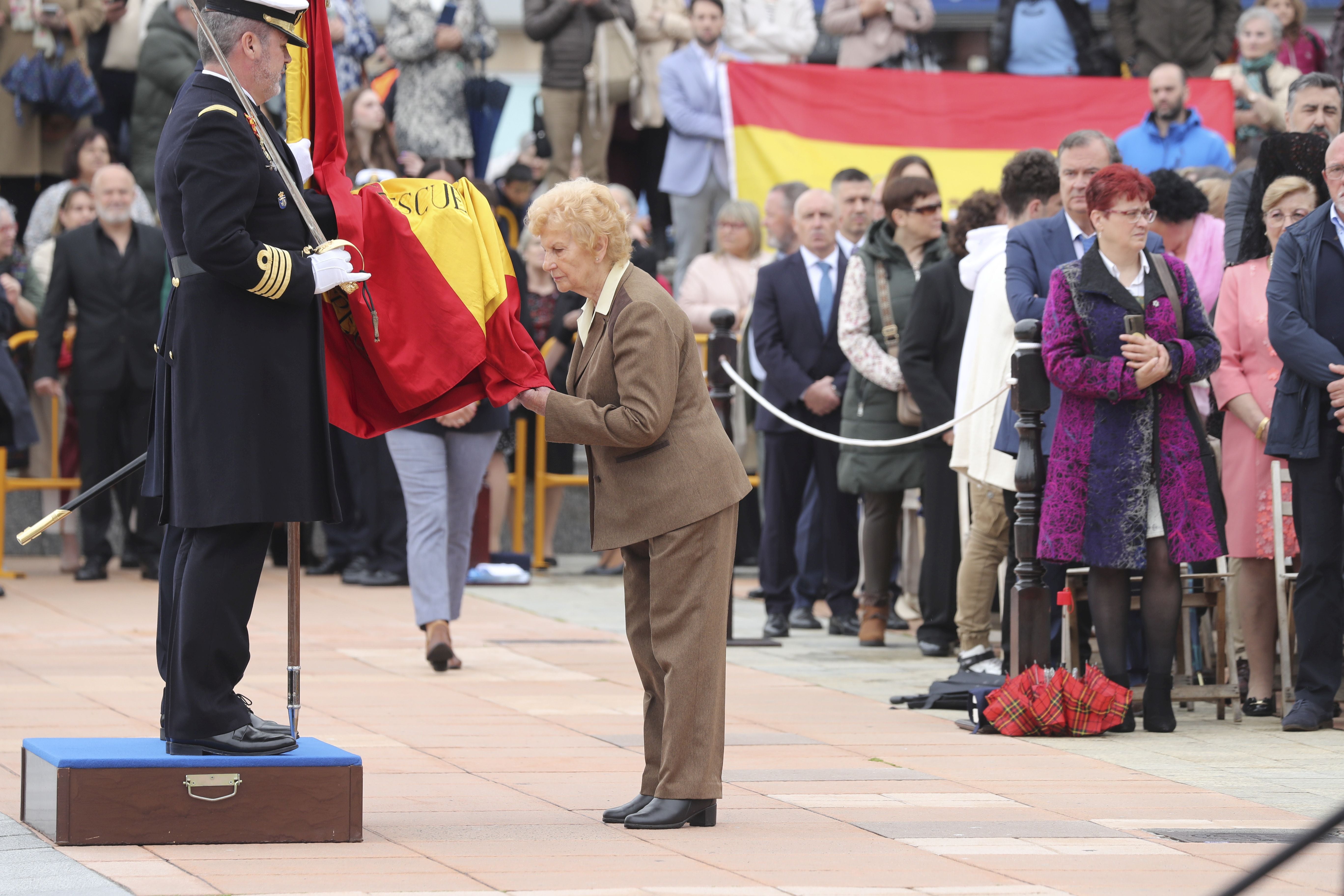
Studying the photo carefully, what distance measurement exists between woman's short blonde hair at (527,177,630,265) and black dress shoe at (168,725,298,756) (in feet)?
5.15

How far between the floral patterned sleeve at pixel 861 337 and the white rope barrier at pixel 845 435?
32 centimetres

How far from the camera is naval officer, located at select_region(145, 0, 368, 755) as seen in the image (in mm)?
5199

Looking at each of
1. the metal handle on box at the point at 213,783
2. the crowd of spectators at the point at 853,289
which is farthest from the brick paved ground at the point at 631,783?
the crowd of spectators at the point at 853,289

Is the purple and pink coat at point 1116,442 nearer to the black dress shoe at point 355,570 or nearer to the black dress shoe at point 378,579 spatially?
the black dress shoe at point 378,579

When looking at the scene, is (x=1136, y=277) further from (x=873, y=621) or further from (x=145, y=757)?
(x=145, y=757)

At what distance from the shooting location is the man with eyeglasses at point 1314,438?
24.2 ft

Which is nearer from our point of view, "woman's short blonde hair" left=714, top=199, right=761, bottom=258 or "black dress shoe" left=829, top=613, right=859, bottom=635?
"black dress shoe" left=829, top=613, right=859, bottom=635

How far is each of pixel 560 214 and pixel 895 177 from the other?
4.81 metres

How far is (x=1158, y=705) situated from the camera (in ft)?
24.4

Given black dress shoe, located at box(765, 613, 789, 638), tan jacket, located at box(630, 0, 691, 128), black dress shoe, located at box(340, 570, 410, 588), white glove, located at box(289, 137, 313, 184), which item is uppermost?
tan jacket, located at box(630, 0, 691, 128)

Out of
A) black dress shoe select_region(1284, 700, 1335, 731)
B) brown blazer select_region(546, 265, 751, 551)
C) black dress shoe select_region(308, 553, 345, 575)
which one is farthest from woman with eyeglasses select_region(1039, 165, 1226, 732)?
black dress shoe select_region(308, 553, 345, 575)

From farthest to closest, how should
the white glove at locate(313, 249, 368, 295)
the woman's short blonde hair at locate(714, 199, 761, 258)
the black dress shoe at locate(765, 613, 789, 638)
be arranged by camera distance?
the woman's short blonde hair at locate(714, 199, 761, 258)
the black dress shoe at locate(765, 613, 789, 638)
the white glove at locate(313, 249, 368, 295)

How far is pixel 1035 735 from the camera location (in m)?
7.35

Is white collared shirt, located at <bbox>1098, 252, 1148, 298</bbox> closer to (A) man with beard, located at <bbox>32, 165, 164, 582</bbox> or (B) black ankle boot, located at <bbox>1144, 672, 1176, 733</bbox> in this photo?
(B) black ankle boot, located at <bbox>1144, 672, 1176, 733</bbox>
